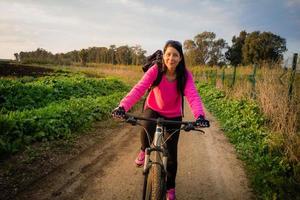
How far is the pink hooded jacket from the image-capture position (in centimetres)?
389

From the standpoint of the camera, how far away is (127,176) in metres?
5.36

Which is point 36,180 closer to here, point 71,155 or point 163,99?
point 71,155

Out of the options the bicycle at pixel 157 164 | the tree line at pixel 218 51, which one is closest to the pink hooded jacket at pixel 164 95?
the bicycle at pixel 157 164

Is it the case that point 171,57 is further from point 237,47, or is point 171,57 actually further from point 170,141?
point 237,47

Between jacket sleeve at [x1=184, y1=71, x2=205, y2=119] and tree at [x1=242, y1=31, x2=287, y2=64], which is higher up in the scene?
tree at [x1=242, y1=31, x2=287, y2=64]

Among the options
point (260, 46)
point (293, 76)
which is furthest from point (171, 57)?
point (260, 46)

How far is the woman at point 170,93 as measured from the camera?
12.6 feet

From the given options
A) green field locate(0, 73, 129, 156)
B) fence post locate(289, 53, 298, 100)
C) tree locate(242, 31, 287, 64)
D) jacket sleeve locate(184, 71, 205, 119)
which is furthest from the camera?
tree locate(242, 31, 287, 64)

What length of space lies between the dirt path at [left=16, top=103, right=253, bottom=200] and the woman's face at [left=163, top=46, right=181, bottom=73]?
2075 mm

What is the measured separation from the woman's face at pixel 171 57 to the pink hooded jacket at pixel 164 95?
177 mm

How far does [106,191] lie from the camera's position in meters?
4.71

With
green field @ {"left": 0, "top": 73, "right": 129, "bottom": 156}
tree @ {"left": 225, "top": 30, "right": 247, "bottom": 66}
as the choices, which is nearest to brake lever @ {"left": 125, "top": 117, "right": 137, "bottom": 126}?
green field @ {"left": 0, "top": 73, "right": 129, "bottom": 156}

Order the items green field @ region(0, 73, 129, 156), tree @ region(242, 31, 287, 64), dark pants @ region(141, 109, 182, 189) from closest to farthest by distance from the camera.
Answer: dark pants @ region(141, 109, 182, 189)
green field @ region(0, 73, 129, 156)
tree @ region(242, 31, 287, 64)

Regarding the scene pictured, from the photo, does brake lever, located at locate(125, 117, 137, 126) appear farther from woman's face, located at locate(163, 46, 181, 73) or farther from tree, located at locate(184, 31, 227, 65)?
tree, located at locate(184, 31, 227, 65)
